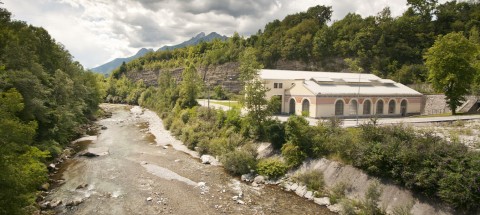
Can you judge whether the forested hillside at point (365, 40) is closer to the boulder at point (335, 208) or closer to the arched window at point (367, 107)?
the arched window at point (367, 107)

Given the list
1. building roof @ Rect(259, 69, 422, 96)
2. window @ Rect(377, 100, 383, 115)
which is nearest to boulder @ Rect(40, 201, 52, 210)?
building roof @ Rect(259, 69, 422, 96)

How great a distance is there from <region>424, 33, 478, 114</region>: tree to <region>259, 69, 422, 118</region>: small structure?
5299 millimetres

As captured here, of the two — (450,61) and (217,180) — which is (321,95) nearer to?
(450,61)

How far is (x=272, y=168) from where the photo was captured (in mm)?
22688

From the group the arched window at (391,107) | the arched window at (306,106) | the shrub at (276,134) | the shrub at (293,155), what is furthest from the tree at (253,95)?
the arched window at (391,107)

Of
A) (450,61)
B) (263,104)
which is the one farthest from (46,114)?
(450,61)

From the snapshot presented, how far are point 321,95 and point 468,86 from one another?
19.2m

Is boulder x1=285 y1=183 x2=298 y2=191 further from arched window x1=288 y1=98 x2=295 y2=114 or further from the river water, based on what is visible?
arched window x1=288 y1=98 x2=295 y2=114

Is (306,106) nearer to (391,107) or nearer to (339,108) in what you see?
(339,108)

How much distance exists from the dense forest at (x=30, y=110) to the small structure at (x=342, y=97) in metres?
24.9

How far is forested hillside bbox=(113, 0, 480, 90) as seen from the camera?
202 ft

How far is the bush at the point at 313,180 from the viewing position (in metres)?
19.8

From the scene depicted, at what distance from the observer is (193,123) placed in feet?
124

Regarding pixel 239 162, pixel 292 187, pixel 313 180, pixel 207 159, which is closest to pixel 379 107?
pixel 313 180
